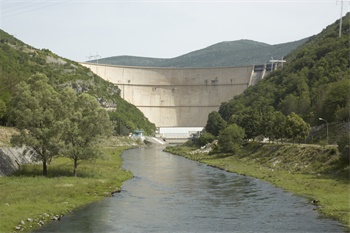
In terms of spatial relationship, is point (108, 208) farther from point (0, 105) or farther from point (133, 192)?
point (0, 105)

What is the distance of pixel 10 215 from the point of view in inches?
1303

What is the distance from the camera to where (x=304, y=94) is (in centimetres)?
11875

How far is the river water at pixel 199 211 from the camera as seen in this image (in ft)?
108

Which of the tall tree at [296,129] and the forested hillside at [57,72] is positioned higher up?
the forested hillside at [57,72]

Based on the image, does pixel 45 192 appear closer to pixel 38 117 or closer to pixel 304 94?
pixel 38 117

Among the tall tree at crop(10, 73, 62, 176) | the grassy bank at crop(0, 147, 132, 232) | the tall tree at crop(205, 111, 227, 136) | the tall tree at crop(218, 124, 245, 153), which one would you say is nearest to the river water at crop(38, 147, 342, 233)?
the grassy bank at crop(0, 147, 132, 232)

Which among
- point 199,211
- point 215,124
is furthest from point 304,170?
point 215,124

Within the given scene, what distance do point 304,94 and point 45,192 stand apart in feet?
291

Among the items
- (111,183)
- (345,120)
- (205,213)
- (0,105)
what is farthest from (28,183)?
(345,120)

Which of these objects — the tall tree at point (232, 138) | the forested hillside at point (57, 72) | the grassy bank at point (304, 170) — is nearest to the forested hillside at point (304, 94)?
the tall tree at point (232, 138)

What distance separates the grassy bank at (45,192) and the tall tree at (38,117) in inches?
139

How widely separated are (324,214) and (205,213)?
916 cm

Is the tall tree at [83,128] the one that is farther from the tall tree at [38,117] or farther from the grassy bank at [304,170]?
the grassy bank at [304,170]

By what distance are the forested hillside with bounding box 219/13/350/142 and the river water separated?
34.6 metres
